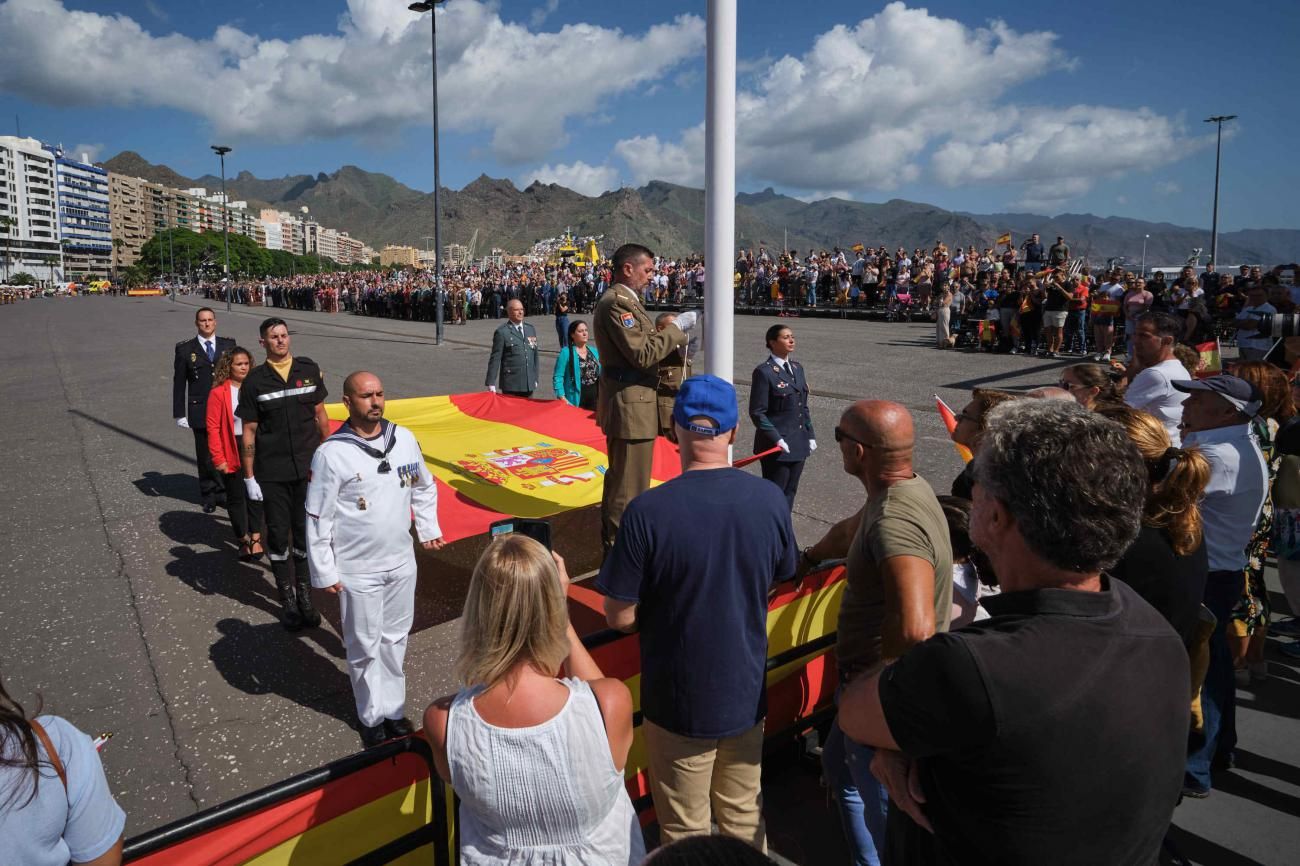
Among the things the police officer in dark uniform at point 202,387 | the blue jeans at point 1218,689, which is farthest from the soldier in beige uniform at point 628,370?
the police officer in dark uniform at point 202,387

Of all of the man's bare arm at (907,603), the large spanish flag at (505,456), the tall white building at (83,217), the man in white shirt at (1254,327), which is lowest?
the large spanish flag at (505,456)

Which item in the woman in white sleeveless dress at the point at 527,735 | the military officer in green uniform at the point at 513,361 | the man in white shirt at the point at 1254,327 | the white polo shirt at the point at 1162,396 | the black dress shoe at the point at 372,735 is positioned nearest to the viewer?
the woman in white sleeveless dress at the point at 527,735

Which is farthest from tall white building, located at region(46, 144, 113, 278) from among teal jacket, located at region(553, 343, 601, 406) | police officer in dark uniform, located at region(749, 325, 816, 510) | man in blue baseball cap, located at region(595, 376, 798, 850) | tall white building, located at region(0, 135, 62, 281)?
man in blue baseball cap, located at region(595, 376, 798, 850)

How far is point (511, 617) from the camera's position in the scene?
6.65 ft

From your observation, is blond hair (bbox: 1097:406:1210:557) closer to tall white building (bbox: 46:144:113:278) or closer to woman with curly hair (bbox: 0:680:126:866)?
woman with curly hair (bbox: 0:680:126:866)

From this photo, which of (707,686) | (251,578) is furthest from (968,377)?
(707,686)

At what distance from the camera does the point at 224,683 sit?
4695mm

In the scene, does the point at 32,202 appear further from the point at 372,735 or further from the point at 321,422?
the point at 372,735

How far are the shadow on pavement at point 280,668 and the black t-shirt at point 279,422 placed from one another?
1094 millimetres

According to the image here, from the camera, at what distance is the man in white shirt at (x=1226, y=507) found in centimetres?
378

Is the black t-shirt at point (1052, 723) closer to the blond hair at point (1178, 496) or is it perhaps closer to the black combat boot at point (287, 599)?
the blond hair at point (1178, 496)

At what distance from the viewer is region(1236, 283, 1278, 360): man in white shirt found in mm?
11258

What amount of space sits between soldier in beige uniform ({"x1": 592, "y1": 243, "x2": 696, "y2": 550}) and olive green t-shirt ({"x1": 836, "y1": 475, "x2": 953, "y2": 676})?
2.29 m

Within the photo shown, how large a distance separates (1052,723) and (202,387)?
8.32 metres
